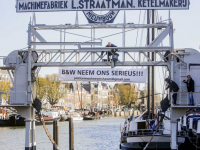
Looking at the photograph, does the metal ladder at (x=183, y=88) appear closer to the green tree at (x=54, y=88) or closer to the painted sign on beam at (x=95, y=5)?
the painted sign on beam at (x=95, y=5)

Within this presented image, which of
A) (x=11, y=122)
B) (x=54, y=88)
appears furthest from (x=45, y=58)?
(x=54, y=88)

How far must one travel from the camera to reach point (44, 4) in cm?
2319

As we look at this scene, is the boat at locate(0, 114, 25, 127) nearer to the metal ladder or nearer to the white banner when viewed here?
the white banner

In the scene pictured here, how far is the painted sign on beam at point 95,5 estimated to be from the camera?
2267 centimetres

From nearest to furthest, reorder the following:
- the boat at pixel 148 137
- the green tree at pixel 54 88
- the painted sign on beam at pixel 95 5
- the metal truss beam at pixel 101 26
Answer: the painted sign on beam at pixel 95 5 < the metal truss beam at pixel 101 26 < the boat at pixel 148 137 < the green tree at pixel 54 88

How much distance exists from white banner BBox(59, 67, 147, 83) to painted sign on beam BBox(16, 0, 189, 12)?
3.77m

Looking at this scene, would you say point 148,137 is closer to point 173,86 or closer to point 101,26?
point 173,86

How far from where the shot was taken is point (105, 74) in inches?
936

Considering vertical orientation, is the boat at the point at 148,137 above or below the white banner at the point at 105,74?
below

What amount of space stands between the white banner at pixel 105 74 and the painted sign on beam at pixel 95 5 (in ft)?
12.4

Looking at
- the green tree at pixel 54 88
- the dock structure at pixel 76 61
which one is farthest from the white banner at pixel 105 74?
the green tree at pixel 54 88

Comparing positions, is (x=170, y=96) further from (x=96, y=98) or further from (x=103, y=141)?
(x=96, y=98)

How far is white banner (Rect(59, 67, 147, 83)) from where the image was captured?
23.8 m

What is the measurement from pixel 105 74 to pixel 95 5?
4.26m
